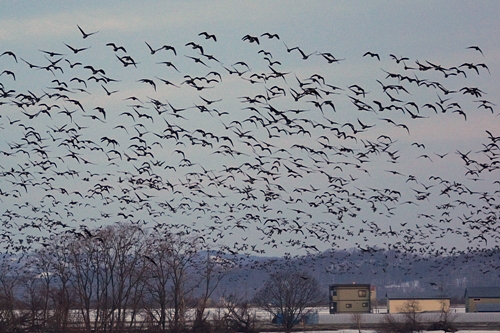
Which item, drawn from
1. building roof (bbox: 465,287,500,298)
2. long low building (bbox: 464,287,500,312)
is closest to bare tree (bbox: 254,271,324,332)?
long low building (bbox: 464,287,500,312)

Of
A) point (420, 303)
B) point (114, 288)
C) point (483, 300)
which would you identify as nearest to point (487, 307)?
point (483, 300)

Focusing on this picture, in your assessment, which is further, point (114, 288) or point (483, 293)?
point (483, 293)

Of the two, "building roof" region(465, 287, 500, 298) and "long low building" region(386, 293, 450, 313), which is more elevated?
"building roof" region(465, 287, 500, 298)

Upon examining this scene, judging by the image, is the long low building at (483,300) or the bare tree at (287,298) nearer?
the bare tree at (287,298)

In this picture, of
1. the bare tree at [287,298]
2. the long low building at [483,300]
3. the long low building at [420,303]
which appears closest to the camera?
the bare tree at [287,298]

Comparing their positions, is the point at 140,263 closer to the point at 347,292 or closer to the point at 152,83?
the point at 347,292

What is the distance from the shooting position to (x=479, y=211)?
2157 inches

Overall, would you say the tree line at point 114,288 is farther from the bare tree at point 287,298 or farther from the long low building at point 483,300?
the long low building at point 483,300

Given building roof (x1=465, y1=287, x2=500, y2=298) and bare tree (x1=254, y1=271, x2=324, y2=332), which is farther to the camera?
building roof (x1=465, y1=287, x2=500, y2=298)

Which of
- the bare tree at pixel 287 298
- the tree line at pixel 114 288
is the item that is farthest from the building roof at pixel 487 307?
the tree line at pixel 114 288

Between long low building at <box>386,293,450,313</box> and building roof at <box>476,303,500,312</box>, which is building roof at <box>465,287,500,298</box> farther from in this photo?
long low building at <box>386,293,450,313</box>

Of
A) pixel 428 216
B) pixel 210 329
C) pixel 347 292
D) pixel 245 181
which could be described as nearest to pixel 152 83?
pixel 245 181

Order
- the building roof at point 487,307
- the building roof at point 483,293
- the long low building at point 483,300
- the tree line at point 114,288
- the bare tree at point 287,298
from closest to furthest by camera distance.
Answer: the tree line at point 114,288
the bare tree at point 287,298
the building roof at point 487,307
the long low building at point 483,300
the building roof at point 483,293

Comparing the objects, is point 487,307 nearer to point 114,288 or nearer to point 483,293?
point 483,293
